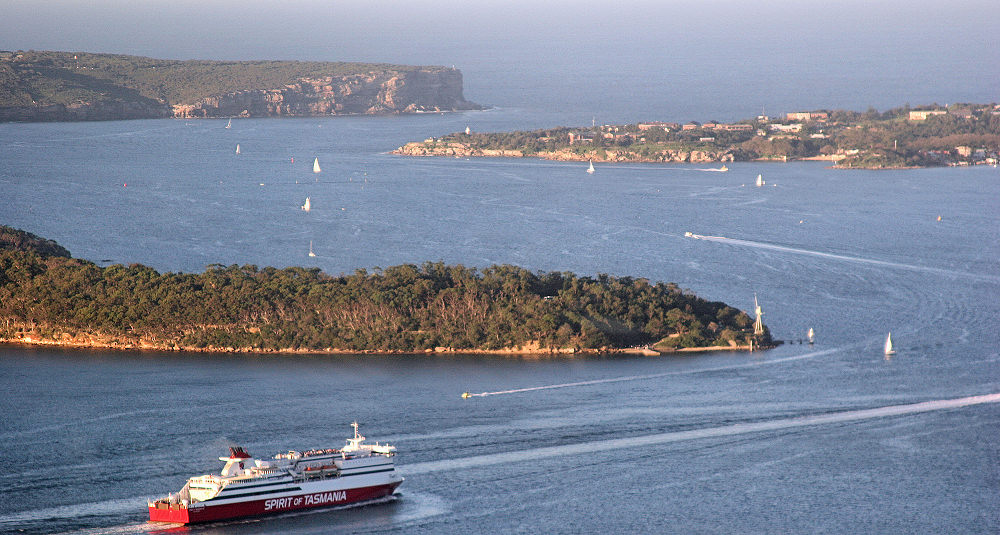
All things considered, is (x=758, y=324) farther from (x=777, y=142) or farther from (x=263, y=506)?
(x=777, y=142)

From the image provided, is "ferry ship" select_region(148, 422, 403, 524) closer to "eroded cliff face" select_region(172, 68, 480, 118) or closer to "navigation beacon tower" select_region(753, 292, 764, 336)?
"navigation beacon tower" select_region(753, 292, 764, 336)

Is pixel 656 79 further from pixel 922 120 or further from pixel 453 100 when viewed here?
pixel 922 120

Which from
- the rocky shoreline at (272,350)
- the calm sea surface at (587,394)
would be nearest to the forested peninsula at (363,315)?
the rocky shoreline at (272,350)

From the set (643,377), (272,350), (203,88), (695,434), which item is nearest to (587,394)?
(643,377)

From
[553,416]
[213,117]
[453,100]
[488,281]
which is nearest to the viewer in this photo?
[553,416]

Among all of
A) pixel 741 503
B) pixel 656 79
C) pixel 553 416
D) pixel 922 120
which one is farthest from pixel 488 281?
pixel 656 79

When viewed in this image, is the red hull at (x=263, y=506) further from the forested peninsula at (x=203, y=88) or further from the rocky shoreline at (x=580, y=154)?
the forested peninsula at (x=203, y=88)
